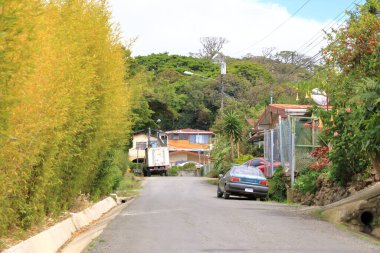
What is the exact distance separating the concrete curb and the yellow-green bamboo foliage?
1.32 ft

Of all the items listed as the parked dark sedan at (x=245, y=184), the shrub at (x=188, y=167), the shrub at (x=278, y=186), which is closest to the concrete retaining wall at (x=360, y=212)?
the parked dark sedan at (x=245, y=184)

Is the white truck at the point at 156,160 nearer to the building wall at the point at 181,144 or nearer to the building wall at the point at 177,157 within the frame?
the building wall at the point at 177,157

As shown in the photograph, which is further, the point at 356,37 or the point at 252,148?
the point at 252,148

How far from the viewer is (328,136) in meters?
17.6

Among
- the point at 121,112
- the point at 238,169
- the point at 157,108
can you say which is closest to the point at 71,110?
the point at 121,112

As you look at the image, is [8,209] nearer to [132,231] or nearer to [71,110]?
[71,110]

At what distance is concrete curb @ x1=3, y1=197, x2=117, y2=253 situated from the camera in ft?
29.8

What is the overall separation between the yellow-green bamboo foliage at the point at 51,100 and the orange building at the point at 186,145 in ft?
267

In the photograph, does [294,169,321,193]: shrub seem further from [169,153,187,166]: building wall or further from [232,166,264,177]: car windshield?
[169,153,187,166]: building wall

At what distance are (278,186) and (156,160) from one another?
1755 inches

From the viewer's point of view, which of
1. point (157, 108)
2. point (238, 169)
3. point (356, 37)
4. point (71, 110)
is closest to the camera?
point (71, 110)

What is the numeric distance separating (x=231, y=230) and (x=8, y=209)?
16.5 feet

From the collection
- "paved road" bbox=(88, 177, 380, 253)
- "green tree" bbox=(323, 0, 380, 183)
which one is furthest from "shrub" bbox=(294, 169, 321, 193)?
"paved road" bbox=(88, 177, 380, 253)

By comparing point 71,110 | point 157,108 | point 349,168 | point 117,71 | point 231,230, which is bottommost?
point 231,230
